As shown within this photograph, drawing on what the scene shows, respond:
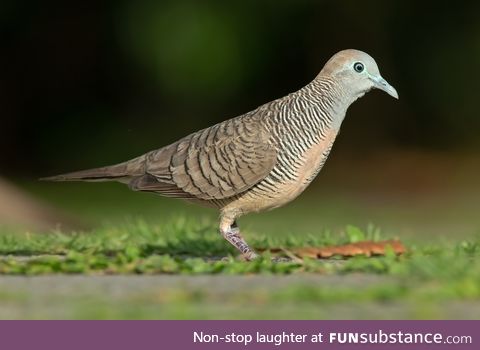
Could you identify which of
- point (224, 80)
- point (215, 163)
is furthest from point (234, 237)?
point (224, 80)

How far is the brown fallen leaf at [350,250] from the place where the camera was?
24.5ft

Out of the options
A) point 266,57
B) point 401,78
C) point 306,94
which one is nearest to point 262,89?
point 266,57

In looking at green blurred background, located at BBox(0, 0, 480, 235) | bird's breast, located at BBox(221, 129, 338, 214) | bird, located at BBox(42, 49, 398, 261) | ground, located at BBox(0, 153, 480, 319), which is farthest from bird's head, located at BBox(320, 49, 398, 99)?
green blurred background, located at BBox(0, 0, 480, 235)

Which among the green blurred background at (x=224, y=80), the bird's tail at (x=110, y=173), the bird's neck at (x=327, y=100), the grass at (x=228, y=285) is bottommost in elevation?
the grass at (x=228, y=285)

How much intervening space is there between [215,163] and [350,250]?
3.46 feet

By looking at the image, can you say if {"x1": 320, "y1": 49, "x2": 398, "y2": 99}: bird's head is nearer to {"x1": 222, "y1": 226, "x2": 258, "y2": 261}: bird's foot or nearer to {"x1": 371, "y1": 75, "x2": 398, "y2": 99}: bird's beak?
{"x1": 371, "y1": 75, "x2": 398, "y2": 99}: bird's beak

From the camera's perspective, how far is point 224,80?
667 inches

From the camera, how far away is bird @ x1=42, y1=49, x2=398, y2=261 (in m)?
7.31

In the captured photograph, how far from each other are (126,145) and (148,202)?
2.55 meters

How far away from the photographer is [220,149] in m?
7.58

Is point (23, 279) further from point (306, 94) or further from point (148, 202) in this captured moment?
point (148, 202)

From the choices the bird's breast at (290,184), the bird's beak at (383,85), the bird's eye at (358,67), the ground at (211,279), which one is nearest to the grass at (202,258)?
the ground at (211,279)

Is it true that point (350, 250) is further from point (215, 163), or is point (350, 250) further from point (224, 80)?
point (224, 80)

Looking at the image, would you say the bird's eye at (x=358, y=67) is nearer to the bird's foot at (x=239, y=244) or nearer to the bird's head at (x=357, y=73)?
the bird's head at (x=357, y=73)
